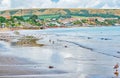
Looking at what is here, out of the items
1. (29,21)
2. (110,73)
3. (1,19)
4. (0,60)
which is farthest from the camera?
(29,21)

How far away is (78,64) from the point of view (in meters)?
28.5

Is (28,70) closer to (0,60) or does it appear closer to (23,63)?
(23,63)

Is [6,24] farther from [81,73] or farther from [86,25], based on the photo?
[81,73]

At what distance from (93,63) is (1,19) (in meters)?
133

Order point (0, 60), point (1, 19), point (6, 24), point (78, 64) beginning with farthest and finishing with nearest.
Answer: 1. point (1, 19)
2. point (6, 24)
3. point (0, 60)
4. point (78, 64)

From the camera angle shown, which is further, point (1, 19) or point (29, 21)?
point (29, 21)

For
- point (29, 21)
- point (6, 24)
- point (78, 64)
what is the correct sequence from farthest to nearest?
point (29, 21)
point (6, 24)
point (78, 64)

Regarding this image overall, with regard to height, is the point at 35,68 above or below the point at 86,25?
above

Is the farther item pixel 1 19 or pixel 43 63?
pixel 1 19

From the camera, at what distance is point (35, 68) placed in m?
26.0

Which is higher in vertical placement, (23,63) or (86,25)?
(23,63)

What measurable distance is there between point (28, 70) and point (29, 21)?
150 meters

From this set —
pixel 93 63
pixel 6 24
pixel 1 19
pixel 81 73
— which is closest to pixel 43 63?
pixel 93 63

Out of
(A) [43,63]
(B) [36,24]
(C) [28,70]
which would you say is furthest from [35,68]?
(B) [36,24]
